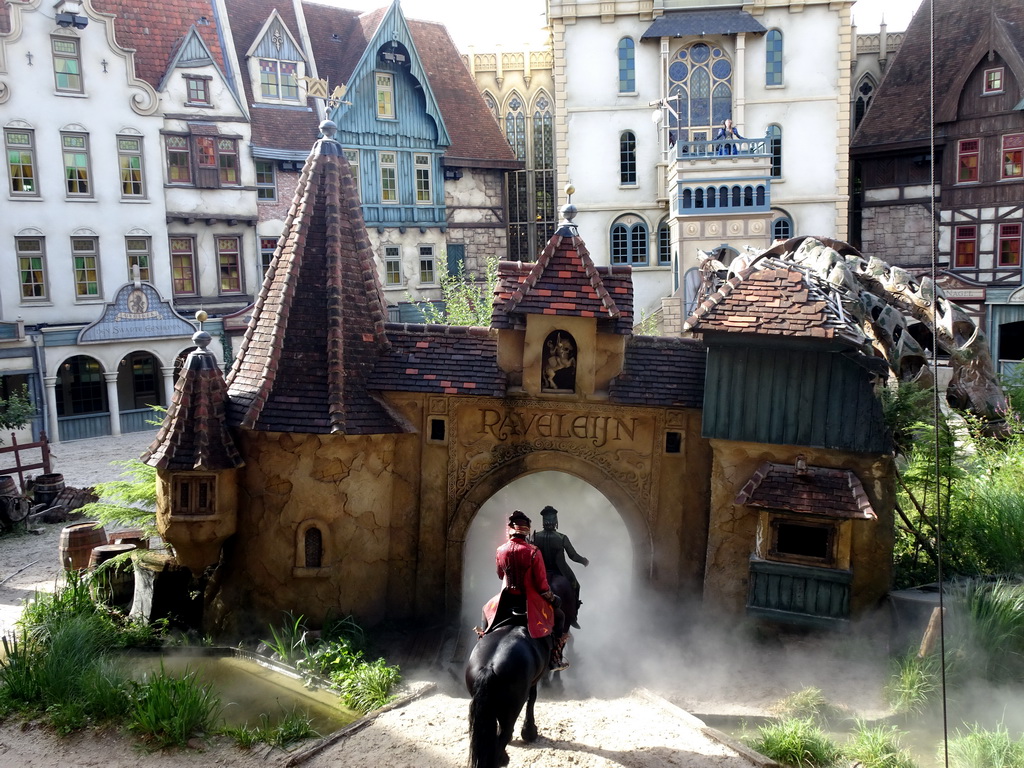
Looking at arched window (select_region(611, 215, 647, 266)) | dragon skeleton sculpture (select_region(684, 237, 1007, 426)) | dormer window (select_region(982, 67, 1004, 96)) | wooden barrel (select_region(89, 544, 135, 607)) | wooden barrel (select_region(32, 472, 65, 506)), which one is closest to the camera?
wooden barrel (select_region(89, 544, 135, 607))

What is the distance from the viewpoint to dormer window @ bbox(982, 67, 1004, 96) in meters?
28.7

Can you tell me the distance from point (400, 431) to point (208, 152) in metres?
20.4

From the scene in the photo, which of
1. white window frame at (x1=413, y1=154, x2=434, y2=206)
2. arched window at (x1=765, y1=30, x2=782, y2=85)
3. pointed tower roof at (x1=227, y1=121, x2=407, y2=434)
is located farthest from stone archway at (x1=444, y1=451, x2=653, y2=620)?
arched window at (x1=765, y1=30, x2=782, y2=85)

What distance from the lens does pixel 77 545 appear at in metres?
13.4

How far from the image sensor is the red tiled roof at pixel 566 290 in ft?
35.5

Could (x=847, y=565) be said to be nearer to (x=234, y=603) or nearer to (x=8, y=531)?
(x=234, y=603)

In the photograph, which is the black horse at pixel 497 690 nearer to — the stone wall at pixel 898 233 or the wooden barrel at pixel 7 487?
the wooden barrel at pixel 7 487

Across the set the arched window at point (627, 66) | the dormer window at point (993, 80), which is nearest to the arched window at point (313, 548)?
the arched window at point (627, 66)

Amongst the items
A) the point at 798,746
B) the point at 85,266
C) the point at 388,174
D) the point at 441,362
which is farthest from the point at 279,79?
the point at 798,746

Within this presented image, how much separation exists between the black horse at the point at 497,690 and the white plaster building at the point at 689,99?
24.7 meters

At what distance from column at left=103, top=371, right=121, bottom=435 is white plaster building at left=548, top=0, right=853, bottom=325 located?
17.3 metres

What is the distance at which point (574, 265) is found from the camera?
11039 millimetres

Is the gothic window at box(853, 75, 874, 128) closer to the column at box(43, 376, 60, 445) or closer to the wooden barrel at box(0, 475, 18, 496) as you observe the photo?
the column at box(43, 376, 60, 445)

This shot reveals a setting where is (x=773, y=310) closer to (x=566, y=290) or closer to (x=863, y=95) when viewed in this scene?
(x=566, y=290)
